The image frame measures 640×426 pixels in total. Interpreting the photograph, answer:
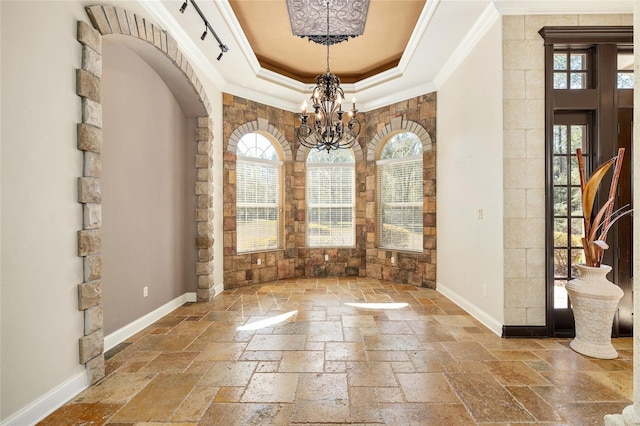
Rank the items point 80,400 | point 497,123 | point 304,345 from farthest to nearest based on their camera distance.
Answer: point 497,123 → point 304,345 → point 80,400

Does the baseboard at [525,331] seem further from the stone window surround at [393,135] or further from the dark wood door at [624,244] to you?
the stone window surround at [393,135]

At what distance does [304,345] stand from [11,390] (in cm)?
185

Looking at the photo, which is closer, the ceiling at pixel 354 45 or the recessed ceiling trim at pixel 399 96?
the ceiling at pixel 354 45

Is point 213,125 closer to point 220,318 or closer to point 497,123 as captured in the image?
point 220,318

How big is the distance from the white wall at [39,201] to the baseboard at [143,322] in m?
0.70

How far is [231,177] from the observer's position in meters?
4.65

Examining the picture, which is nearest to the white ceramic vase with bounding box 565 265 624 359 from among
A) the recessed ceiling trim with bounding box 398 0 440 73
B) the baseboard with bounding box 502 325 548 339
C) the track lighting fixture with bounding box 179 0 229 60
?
the baseboard with bounding box 502 325 548 339

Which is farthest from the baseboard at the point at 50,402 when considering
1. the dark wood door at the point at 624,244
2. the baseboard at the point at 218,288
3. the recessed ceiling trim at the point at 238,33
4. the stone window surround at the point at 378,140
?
the dark wood door at the point at 624,244

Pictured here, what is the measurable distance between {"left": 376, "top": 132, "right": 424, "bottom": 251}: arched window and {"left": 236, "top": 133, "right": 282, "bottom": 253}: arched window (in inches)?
71.0

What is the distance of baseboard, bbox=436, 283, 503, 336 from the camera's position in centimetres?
296

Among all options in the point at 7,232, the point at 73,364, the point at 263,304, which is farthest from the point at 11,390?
the point at 263,304

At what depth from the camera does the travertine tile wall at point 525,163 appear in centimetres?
284

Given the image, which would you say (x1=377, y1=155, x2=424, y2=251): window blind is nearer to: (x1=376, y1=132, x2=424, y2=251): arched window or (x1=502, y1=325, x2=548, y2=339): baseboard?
(x1=376, y1=132, x2=424, y2=251): arched window

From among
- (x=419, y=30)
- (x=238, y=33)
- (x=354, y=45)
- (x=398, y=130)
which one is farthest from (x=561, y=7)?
(x=238, y=33)
